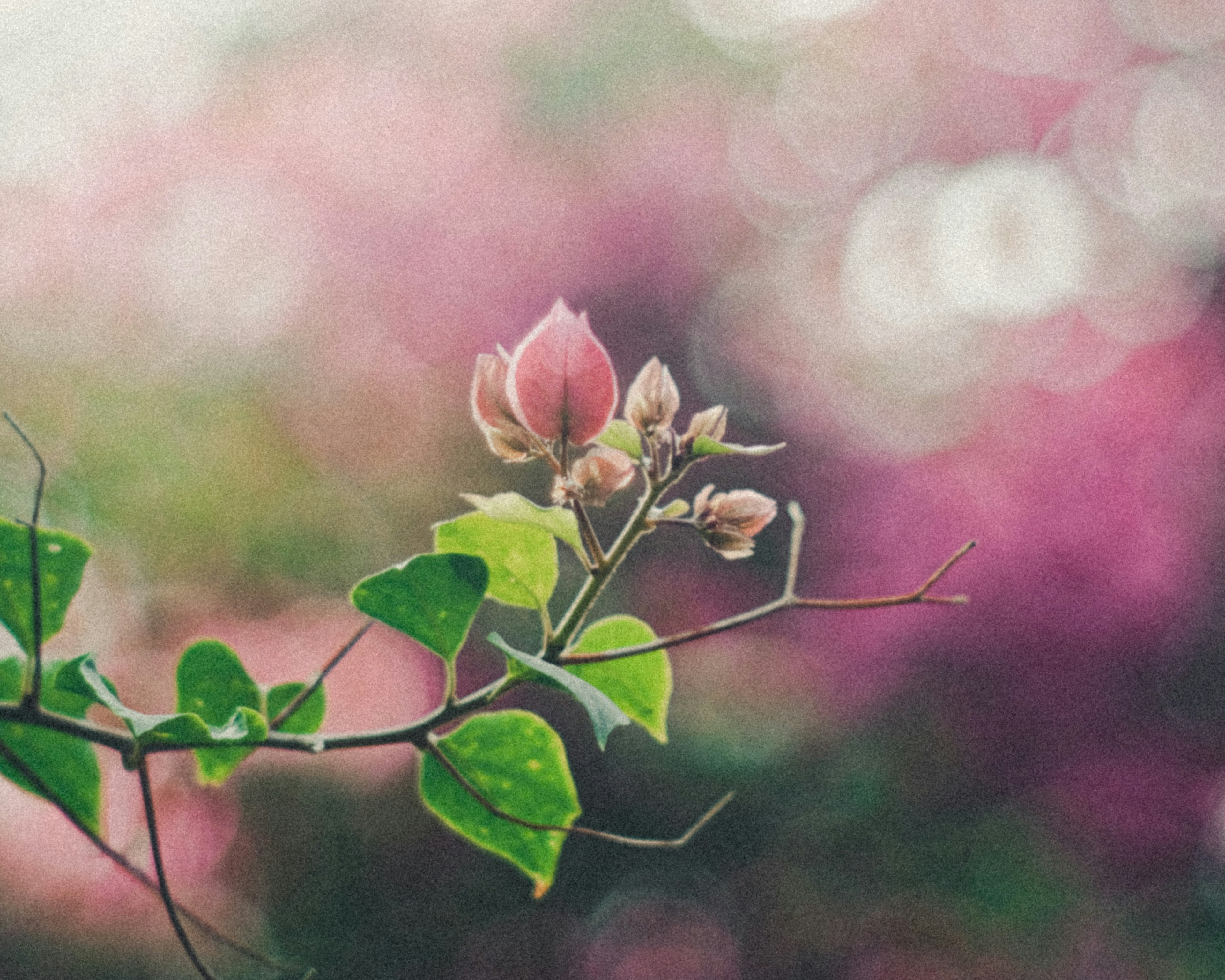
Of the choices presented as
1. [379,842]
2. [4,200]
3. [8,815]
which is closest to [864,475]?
[379,842]

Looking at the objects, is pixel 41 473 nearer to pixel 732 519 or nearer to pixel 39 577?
pixel 39 577

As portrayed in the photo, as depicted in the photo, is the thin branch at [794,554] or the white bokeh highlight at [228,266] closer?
the thin branch at [794,554]

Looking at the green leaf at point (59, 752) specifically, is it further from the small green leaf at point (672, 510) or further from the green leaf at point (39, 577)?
the small green leaf at point (672, 510)

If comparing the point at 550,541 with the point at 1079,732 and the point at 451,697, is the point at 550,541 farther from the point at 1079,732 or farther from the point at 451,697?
the point at 1079,732

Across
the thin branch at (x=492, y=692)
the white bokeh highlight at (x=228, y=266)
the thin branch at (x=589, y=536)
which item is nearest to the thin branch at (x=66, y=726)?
the thin branch at (x=492, y=692)

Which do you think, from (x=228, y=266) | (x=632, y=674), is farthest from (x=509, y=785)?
(x=228, y=266)

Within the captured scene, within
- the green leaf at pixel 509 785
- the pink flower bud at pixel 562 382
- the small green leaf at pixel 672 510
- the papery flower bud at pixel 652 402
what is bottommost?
the green leaf at pixel 509 785
